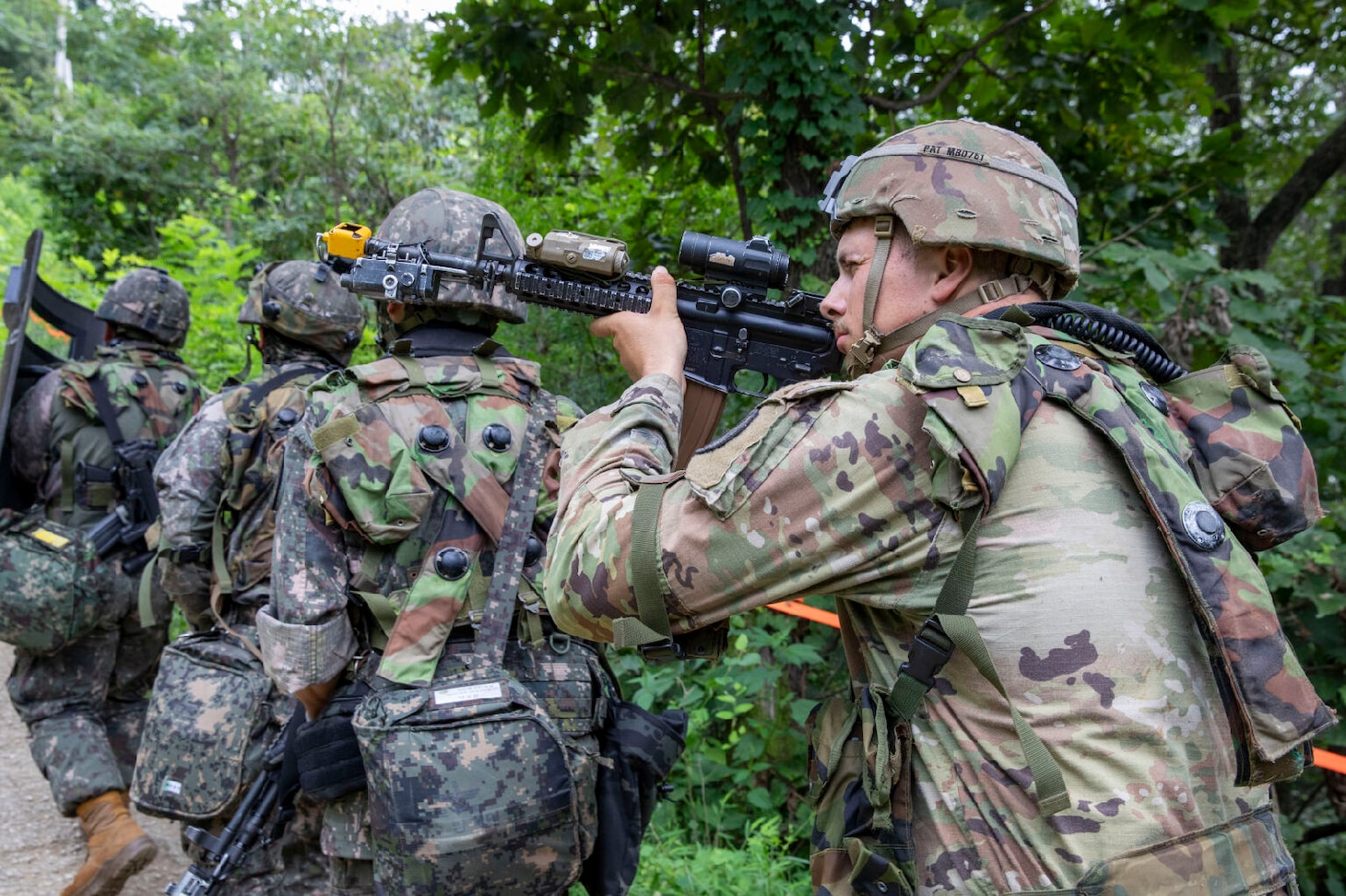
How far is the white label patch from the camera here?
2736 millimetres

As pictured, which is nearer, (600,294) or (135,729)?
(600,294)

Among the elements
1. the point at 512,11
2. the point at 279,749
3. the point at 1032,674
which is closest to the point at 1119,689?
the point at 1032,674

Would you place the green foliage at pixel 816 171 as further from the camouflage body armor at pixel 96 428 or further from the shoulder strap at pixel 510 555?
the camouflage body armor at pixel 96 428

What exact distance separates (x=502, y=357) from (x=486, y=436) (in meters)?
0.34

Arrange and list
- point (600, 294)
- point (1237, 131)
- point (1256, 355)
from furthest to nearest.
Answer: point (1237, 131) → point (600, 294) → point (1256, 355)

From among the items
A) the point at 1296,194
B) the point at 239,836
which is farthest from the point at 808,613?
the point at 1296,194

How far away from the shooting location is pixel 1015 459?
1.48m

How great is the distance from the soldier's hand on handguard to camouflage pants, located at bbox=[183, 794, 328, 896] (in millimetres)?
2041

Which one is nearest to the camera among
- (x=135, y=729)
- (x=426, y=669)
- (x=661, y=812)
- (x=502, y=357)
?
(x=426, y=669)

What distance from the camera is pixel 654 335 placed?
212cm

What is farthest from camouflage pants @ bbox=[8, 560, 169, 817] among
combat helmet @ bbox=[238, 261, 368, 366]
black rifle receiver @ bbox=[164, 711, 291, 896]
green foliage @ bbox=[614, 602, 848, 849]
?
green foliage @ bbox=[614, 602, 848, 849]

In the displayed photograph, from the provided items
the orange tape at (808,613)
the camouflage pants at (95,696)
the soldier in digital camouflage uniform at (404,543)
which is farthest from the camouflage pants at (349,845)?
the camouflage pants at (95,696)

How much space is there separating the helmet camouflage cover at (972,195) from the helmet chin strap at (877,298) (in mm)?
36

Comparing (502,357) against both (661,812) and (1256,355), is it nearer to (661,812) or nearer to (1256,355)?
(1256,355)
